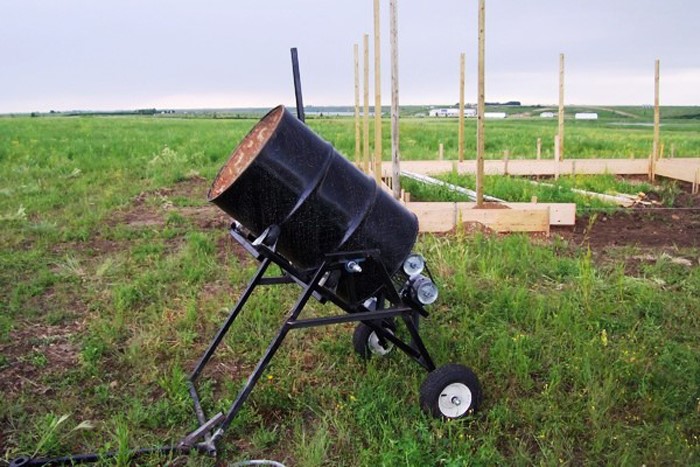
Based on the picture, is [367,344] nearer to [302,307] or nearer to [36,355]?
[302,307]

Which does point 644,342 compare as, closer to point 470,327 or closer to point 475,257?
point 470,327

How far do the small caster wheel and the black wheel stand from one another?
71 cm

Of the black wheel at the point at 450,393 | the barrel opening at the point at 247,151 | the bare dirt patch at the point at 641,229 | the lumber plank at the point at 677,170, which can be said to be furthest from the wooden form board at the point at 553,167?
the barrel opening at the point at 247,151

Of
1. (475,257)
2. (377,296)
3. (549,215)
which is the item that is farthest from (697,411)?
(549,215)

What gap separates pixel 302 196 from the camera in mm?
2941

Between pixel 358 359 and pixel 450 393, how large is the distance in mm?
852

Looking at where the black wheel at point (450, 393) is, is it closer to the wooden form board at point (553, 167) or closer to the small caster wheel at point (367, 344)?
the small caster wheel at point (367, 344)

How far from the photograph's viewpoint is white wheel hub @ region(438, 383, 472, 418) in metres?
3.24

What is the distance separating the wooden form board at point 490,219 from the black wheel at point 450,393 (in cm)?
372

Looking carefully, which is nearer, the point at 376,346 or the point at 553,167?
the point at 376,346

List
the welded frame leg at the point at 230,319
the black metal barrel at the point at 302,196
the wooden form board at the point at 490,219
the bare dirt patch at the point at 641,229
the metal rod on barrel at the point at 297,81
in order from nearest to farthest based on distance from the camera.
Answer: the black metal barrel at the point at 302,196, the metal rod on barrel at the point at 297,81, the welded frame leg at the point at 230,319, the bare dirt patch at the point at 641,229, the wooden form board at the point at 490,219

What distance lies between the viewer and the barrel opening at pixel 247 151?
9.64ft

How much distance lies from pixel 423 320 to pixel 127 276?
2894 mm

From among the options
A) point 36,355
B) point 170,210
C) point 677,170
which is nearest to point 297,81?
point 36,355
